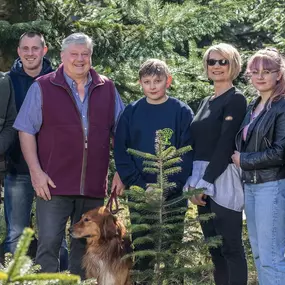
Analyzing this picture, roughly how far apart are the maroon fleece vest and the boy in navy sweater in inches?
8.7

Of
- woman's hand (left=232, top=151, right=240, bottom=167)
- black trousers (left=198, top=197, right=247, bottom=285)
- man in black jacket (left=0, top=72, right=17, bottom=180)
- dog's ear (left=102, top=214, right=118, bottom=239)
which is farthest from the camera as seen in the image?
man in black jacket (left=0, top=72, right=17, bottom=180)

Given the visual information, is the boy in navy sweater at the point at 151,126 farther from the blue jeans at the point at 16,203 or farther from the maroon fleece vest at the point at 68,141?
the blue jeans at the point at 16,203

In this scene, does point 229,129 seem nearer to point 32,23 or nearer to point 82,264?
point 82,264

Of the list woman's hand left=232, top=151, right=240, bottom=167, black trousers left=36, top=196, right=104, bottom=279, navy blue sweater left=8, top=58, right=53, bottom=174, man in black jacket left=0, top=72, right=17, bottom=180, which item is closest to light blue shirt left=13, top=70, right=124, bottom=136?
man in black jacket left=0, top=72, right=17, bottom=180

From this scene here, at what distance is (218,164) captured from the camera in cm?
529

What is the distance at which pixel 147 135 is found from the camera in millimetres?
5531

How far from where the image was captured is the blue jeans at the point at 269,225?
15.7 feet

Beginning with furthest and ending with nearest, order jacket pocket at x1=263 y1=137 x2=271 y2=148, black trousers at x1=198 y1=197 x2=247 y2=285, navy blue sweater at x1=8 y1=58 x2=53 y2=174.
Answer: navy blue sweater at x1=8 y1=58 x2=53 y2=174 < black trousers at x1=198 y1=197 x2=247 y2=285 < jacket pocket at x1=263 y1=137 x2=271 y2=148

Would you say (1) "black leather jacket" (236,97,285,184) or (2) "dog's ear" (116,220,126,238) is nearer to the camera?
(1) "black leather jacket" (236,97,285,184)

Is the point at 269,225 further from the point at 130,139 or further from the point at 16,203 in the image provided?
the point at 16,203

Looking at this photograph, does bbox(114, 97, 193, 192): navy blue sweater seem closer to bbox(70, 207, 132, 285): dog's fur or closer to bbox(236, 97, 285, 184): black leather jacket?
bbox(70, 207, 132, 285): dog's fur

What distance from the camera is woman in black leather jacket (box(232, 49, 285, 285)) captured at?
478 centimetres

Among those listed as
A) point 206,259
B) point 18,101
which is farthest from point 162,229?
point 18,101

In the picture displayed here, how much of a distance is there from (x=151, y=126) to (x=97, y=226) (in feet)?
3.23
